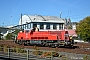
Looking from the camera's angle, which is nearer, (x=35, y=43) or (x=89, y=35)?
(x=35, y=43)

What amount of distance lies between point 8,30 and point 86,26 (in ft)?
166

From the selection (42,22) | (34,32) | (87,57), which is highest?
(42,22)

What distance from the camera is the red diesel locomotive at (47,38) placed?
1292 inches

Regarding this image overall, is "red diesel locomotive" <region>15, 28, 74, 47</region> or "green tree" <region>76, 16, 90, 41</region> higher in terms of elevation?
"green tree" <region>76, 16, 90, 41</region>

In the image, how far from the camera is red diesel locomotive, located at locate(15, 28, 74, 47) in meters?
32.8

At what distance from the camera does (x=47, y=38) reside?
34344 mm

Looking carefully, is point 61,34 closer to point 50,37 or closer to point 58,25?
point 50,37

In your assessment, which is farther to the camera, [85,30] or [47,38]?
[85,30]

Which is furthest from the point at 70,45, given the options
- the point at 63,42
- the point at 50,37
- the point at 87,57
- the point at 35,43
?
the point at 87,57

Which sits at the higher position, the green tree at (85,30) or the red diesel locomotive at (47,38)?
the green tree at (85,30)

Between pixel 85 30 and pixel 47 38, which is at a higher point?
pixel 85 30

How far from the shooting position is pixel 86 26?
208 ft

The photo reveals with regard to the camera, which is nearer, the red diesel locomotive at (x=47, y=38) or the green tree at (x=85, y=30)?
the red diesel locomotive at (x=47, y=38)

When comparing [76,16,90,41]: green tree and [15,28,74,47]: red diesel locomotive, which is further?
[76,16,90,41]: green tree
